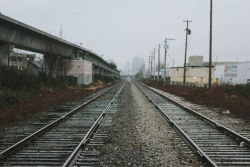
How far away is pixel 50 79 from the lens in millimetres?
27188

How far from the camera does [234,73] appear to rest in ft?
107

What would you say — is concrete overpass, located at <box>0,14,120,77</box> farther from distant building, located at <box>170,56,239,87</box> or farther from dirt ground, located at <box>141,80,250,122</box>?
distant building, located at <box>170,56,239,87</box>

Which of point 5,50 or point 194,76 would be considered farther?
point 194,76

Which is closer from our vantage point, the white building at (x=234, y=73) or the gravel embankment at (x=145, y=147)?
the gravel embankment at (x=145, y=147)

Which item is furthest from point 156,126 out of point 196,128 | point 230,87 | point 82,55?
point 82,55

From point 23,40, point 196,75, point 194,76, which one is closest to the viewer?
point 23,40

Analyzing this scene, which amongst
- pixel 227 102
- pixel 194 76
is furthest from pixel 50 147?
pixel 194 76

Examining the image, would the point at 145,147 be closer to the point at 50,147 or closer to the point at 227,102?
the point at 50,147

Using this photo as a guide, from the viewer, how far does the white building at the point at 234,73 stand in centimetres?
2964

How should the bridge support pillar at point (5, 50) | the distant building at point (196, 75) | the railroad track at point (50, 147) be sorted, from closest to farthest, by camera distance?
the railroad track at point (50, 147), the bridge support pillar at point (5, 50), the distant building at point (196, 75)

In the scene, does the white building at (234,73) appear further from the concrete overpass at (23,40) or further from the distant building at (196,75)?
the concrete overpass at (23,40)

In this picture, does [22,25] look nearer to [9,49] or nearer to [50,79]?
[9,49]

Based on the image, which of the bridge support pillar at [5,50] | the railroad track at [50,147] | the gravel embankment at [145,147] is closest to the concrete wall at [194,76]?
the bridge support pillar at [5,50]

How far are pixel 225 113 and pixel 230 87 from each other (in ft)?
42.1
